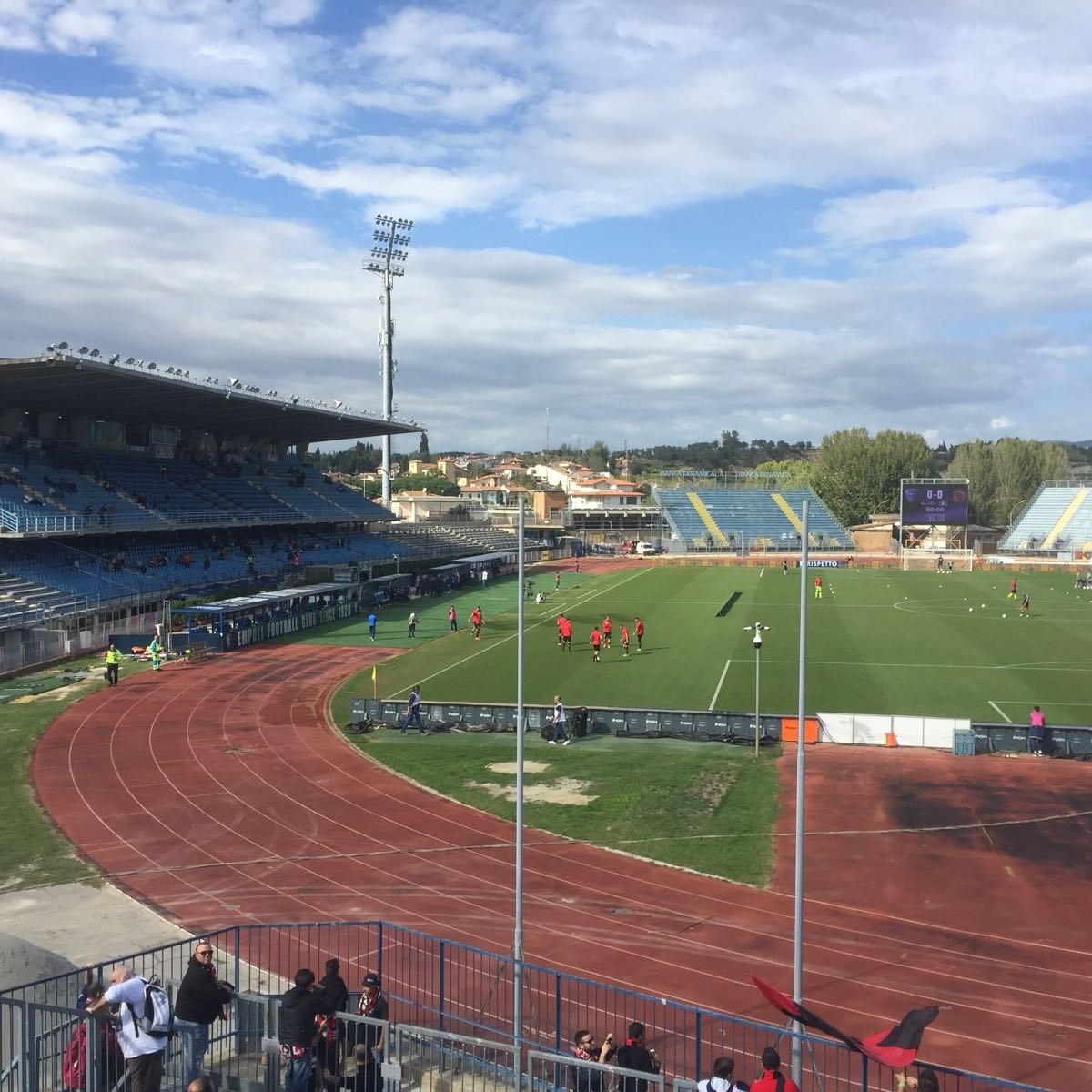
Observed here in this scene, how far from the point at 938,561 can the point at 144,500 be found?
62.0 metres

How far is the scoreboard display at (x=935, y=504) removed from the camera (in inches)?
3270

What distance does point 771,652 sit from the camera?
39.6m

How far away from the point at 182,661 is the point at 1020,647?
104 ft

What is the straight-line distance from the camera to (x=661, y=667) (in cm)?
3650

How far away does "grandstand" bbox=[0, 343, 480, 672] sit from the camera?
40.8 m

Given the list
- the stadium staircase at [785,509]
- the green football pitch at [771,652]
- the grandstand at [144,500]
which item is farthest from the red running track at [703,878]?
the stadium staircase at [785,509]

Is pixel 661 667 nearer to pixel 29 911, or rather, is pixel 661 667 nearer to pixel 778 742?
pixel 778 742

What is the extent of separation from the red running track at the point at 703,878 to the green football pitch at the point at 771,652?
447cm

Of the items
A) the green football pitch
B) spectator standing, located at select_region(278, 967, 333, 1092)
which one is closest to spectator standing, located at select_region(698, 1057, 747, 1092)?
spectator standing, located at select_region(278, 967, 333, 1092)

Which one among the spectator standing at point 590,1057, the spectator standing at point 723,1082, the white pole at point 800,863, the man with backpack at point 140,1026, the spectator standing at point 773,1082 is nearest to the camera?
the spectator standing at point 773,1082

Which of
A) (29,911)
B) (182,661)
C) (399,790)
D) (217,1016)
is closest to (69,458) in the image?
(182,661)

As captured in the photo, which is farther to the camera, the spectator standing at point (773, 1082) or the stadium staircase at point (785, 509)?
the stadium staircase at point (785, 509)

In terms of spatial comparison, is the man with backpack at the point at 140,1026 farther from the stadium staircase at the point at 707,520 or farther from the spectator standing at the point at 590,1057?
the stadium staircase at the point at 707,520

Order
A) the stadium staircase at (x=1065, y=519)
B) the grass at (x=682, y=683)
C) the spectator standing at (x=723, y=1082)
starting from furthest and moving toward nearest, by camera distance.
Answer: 1. the stadium staircase at (x=1065, y=519)
2. the grass at (x=682, y=683)
3. the spectator standing at (x=723, y=1082)
